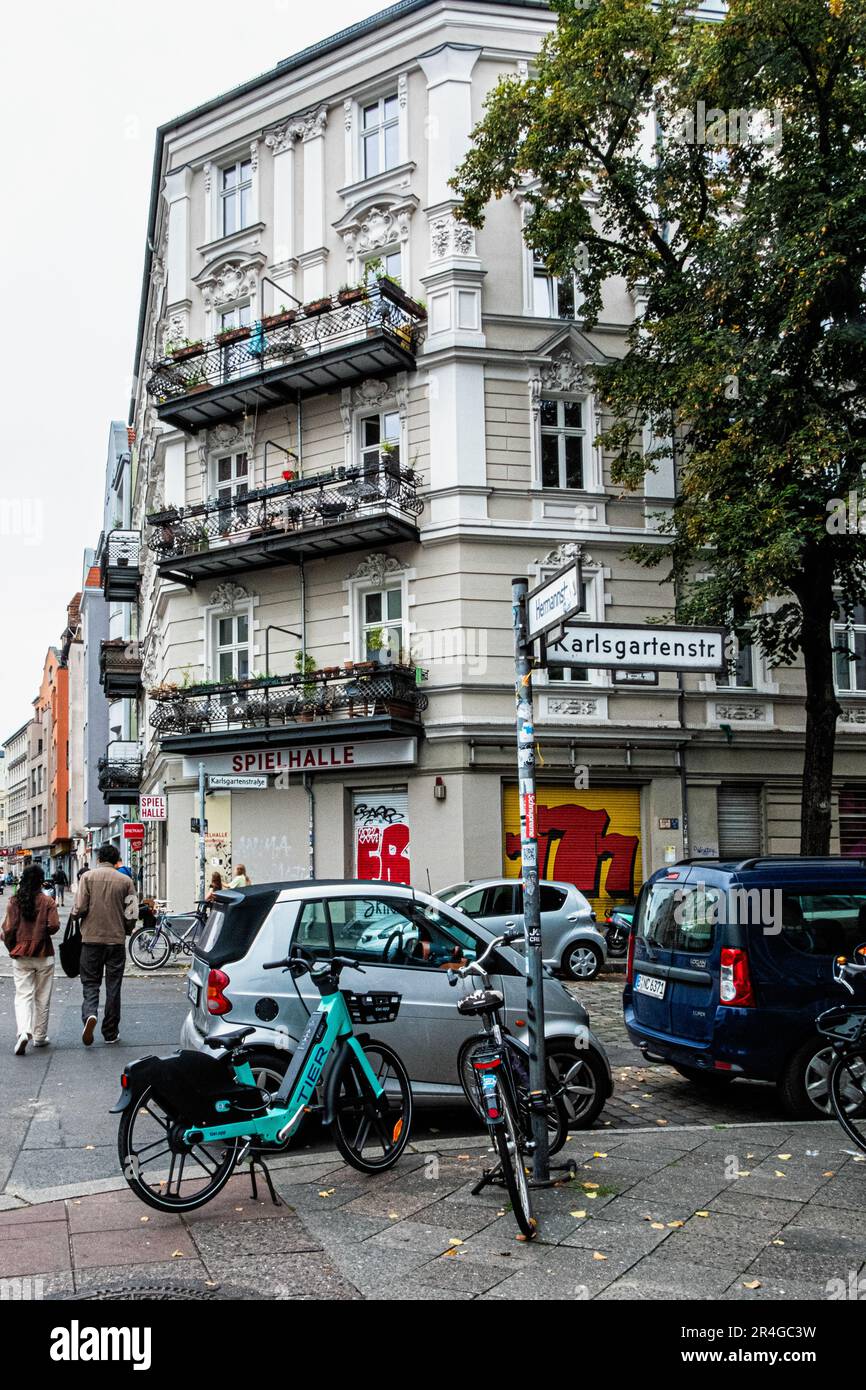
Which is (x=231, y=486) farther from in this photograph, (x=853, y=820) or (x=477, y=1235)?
(x=477, y=1235)

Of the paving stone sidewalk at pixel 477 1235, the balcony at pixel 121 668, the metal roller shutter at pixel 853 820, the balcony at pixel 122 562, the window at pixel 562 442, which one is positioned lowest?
the paving stone sidewalk at pixel 477 1235

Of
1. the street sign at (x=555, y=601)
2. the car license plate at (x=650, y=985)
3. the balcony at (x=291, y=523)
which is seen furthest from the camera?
the balcony at (x=291, y=523)

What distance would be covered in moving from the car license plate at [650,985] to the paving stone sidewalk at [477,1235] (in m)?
1.88

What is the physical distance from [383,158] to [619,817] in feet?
46.7

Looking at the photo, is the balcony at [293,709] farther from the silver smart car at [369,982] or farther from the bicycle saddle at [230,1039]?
the bicycle saddle at [230,1039]

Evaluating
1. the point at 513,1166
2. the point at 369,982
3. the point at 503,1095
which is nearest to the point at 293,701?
the point at 369,982

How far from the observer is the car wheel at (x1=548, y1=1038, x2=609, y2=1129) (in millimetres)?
7840

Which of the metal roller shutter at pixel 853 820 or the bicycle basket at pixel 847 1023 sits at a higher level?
the metal roller shutter at pixel 853 820

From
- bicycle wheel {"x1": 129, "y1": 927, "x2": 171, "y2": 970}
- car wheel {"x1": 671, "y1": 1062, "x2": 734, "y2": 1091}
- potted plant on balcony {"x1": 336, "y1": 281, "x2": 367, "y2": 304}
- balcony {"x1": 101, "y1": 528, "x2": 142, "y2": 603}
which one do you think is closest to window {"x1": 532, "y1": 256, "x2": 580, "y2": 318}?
potted plant on balcony {"x1": 336, "y1": 281, "x2": 367, "y2": 304}

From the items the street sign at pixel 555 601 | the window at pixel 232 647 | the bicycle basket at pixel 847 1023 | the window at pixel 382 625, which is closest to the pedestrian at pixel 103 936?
the street sign at pixel 555 601

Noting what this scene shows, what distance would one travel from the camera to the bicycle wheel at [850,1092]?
7.09 metres

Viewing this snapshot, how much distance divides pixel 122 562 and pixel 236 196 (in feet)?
56.5

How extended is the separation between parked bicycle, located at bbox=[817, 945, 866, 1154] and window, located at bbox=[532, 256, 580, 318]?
1824 centimetres

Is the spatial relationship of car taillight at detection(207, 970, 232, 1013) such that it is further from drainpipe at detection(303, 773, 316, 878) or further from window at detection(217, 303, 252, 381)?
window at detection(217, 303, 252, 381)
